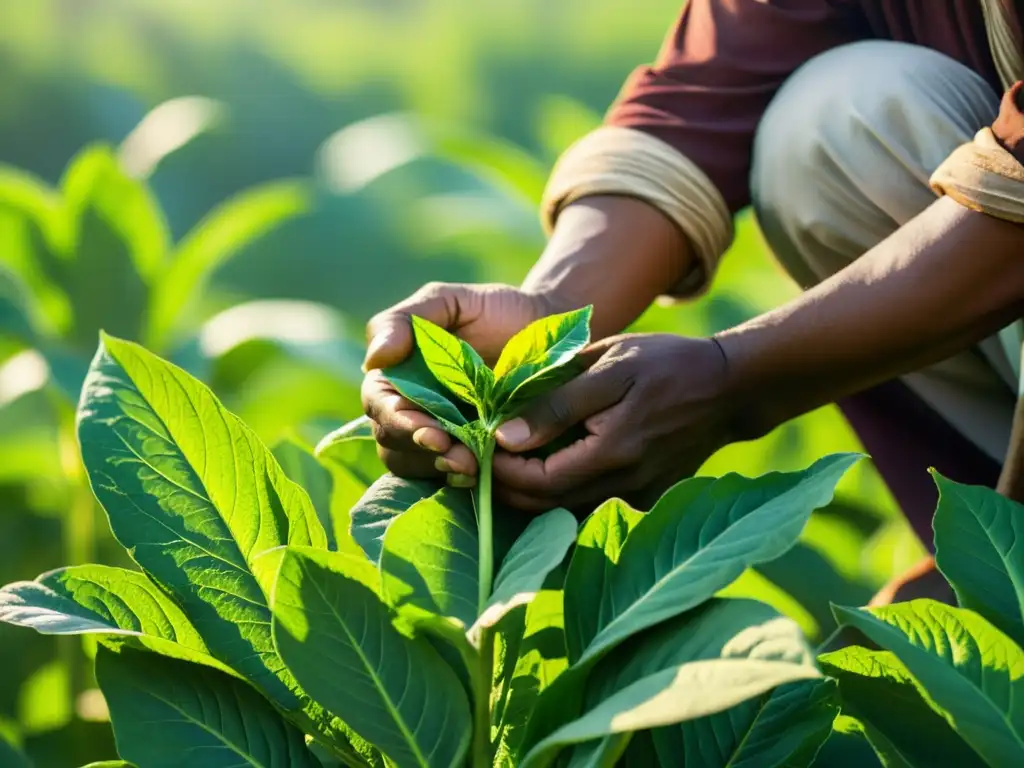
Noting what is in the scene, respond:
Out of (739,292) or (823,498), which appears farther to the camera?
(739,292)

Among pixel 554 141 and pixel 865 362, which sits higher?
pixel 554 141

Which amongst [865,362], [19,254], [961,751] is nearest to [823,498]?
[961,751]

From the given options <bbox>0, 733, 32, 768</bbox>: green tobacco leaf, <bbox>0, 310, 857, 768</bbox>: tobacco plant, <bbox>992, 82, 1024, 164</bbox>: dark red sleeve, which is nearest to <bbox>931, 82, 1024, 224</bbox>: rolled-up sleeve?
<bbox>992, 82, 1024, 164</bbox>: dark red sleeve

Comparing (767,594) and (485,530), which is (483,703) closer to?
(485,530)

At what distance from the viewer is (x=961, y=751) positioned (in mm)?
837

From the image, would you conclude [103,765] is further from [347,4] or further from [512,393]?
[347,4]

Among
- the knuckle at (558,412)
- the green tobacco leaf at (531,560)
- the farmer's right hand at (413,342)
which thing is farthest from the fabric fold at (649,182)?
the green tobacco leaf at (531,560)

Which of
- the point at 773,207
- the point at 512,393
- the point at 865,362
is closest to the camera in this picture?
the point at 512,393

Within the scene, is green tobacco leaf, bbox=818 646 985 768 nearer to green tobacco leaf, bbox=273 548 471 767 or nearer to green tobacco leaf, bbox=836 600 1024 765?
green tobacco leaf, bbox=836 600 1024 765

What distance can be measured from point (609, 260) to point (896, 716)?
521 mm

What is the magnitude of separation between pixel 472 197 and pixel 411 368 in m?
1.71

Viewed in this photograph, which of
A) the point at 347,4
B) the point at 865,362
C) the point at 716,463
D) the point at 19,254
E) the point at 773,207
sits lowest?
the point at 716,463

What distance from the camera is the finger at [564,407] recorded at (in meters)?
0.93

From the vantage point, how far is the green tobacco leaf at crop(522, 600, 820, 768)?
0.67 metres
